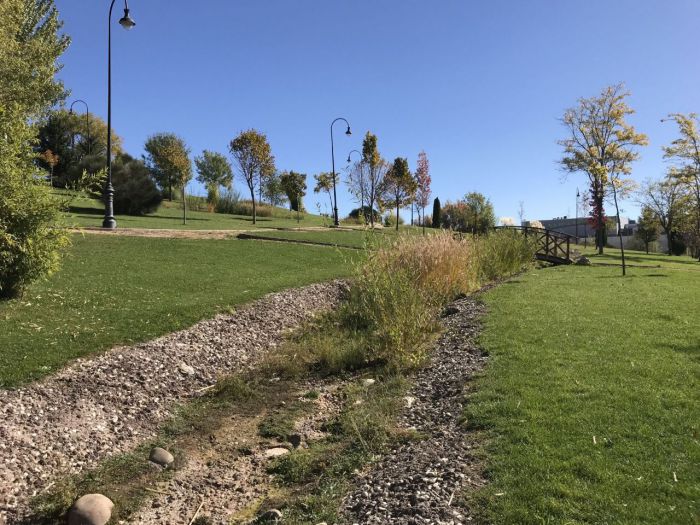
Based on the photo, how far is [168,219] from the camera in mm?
26891

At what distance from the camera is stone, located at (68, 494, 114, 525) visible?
350 centimetres

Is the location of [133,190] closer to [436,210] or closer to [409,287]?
[409,287]

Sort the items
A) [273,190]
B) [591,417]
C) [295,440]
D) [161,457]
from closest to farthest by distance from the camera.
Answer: [591,417] < [161,457] < [295,440] < [273,190]

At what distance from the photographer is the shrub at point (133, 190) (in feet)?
91.6

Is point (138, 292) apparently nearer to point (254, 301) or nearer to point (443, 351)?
point (254, 301)

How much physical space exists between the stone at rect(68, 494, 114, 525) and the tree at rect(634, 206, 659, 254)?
60.5 m

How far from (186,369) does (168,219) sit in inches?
867

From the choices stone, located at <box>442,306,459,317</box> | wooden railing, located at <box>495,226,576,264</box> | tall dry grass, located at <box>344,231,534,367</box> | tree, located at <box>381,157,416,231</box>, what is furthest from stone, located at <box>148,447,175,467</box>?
tree, located at <box>381,157,416,231</box>

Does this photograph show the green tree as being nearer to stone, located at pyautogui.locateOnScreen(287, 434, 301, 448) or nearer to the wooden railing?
the wooden railing

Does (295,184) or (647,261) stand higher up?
(295,184)

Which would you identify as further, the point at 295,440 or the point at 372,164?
the point at 372,164

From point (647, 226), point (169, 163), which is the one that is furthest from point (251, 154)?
point (647, 226)

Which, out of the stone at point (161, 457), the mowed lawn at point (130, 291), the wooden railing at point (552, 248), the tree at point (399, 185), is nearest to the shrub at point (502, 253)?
the wooden railing at point (552, 248)

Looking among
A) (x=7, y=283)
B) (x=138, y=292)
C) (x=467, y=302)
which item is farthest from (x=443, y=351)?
(x=7, y=283)
